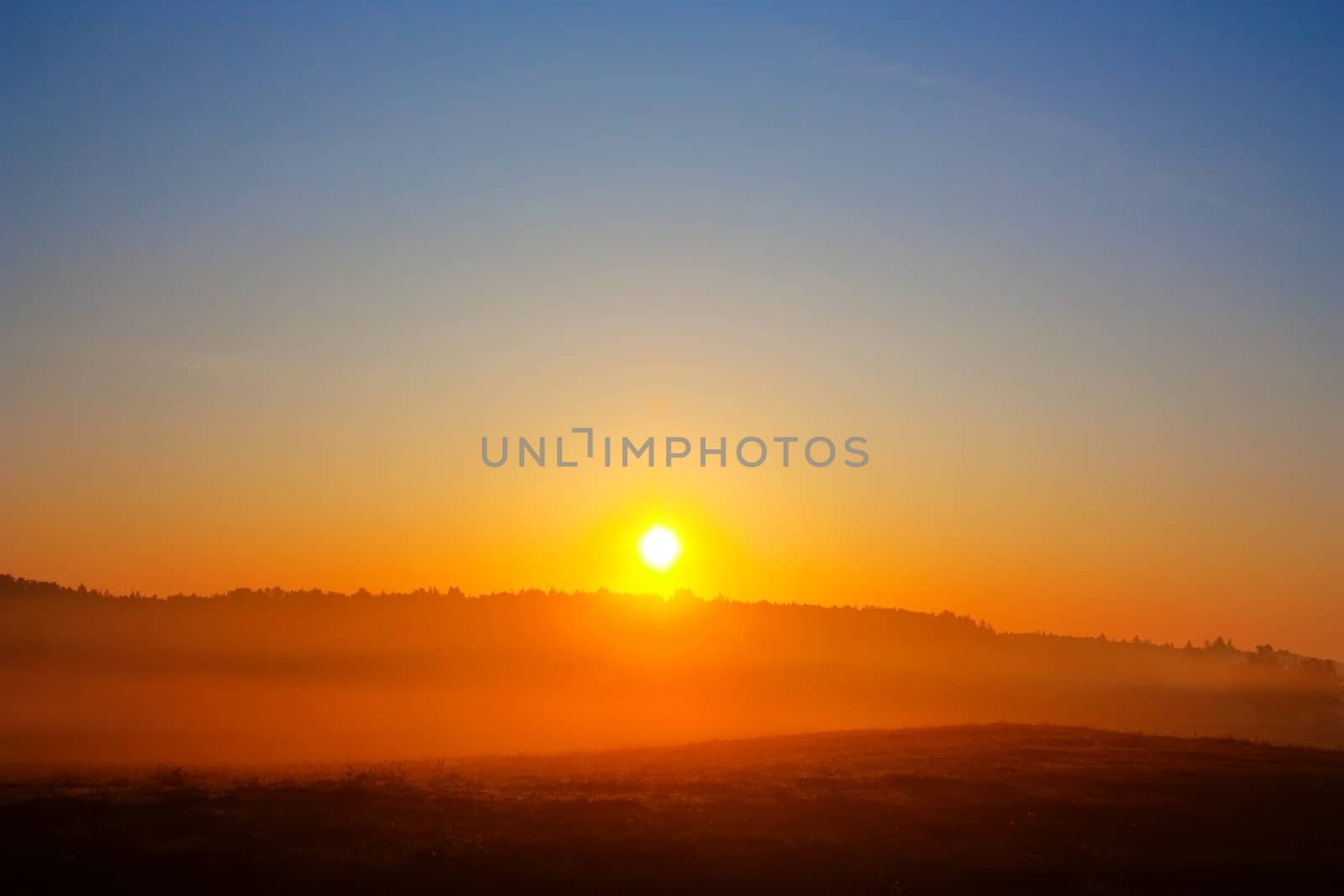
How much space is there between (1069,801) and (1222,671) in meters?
143

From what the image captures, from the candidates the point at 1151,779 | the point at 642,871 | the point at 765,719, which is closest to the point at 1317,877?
the point at 1151,779

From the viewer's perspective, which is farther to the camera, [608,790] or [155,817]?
[608,790]

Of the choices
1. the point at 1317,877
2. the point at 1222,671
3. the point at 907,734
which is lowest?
the point at 1317,877

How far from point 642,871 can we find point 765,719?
123 metres

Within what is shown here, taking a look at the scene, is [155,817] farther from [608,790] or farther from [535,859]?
[608,790]

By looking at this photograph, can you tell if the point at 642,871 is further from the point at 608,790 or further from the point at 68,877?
the point at 68,877

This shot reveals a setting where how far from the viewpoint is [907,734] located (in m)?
57.3

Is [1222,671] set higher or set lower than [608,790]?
higher

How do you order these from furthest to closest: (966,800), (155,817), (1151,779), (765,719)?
(765,719) → (1151,779) → (966,800) → (155,817)

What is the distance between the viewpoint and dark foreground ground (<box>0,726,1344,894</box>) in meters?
26.3

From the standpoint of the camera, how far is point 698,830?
3084 cm

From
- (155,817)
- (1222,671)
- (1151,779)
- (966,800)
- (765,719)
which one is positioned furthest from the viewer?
(1222,671)

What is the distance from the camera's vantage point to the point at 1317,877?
94.1ft

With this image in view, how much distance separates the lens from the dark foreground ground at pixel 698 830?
86.3 ft
